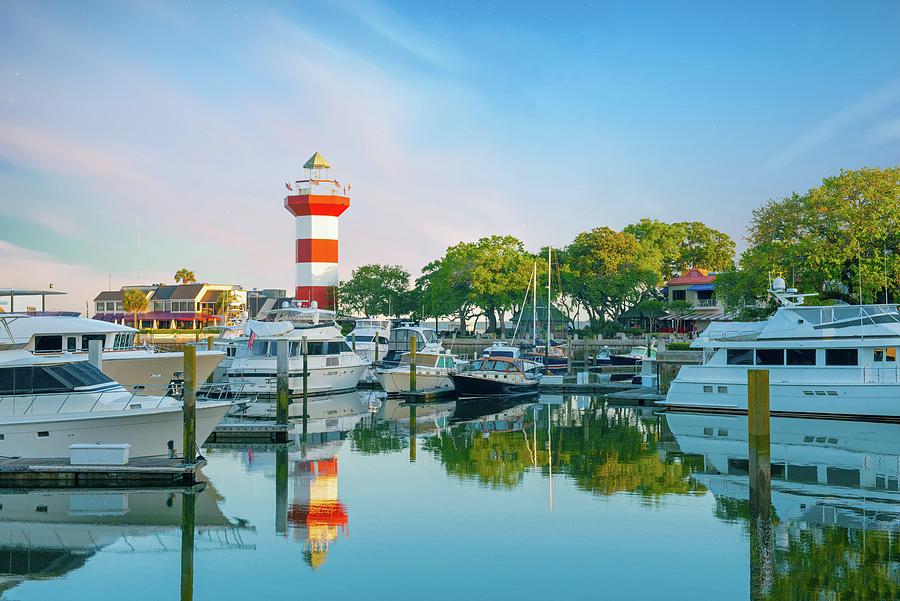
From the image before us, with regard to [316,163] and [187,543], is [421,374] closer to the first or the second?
[187,543]

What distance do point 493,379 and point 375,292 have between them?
49658 mm

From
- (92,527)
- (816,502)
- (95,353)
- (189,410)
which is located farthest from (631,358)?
(92,527)

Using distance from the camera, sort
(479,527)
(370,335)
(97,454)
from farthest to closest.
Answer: (370,335)
(97,454)
(479,527)

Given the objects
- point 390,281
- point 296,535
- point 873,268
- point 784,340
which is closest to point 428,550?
point 296,535

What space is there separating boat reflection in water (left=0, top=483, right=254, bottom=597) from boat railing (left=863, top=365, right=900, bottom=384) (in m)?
21.0

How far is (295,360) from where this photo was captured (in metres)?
37.2

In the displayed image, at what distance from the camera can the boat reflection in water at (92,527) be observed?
44.2 feet

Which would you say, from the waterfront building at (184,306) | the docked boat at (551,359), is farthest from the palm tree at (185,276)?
the docked boat at (551,359)

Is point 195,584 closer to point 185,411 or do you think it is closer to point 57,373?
point 185,411

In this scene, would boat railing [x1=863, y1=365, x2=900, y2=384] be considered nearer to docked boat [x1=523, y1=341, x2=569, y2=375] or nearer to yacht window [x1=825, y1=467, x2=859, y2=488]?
yacht window [x1=825, y1=467, x2=859, y2=488]

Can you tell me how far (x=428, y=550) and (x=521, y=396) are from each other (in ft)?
80.6

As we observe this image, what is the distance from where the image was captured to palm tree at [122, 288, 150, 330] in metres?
99.1

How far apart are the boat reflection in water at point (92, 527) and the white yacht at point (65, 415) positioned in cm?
146

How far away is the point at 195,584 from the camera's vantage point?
12.3m
